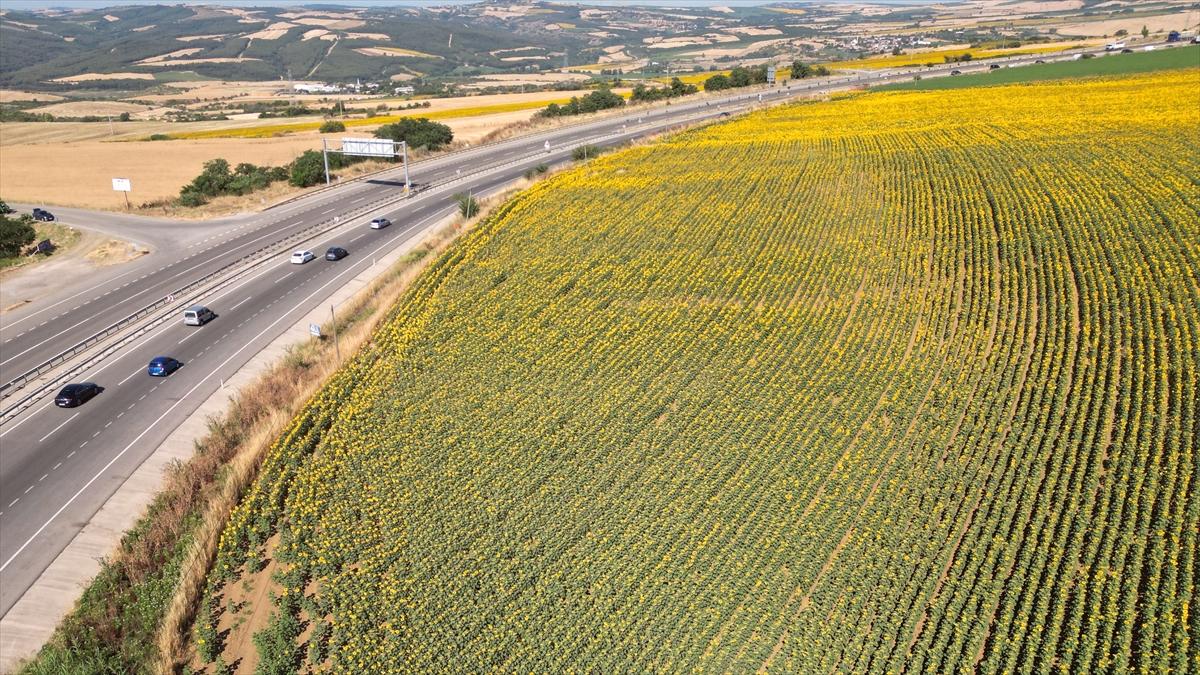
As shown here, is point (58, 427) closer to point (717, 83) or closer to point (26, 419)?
point (26, 419)

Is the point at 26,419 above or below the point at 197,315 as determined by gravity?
below

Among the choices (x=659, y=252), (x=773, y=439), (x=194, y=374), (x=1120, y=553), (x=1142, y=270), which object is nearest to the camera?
(x=1120, y=553)

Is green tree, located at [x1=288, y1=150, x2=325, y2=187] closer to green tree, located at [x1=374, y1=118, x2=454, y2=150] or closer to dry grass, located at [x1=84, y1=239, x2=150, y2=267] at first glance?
green tree, located at [x1=374, y1=118, x2=454, y2=150]

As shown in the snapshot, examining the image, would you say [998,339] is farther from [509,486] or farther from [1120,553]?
[509,486]

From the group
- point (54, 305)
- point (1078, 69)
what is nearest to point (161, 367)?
point (54, 305)

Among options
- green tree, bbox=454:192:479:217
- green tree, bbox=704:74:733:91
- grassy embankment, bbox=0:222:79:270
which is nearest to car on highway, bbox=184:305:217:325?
green tree, bbox=454:192:479:217

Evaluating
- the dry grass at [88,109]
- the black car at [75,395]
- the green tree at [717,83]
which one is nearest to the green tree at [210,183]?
the black car at [75,395]

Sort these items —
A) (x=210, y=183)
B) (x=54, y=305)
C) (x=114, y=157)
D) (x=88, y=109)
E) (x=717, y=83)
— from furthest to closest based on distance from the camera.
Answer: (x=88, y=109)
(x=717, y=83)
(x=114, y=157)
(x=210, y=183)
(x=54, y=305)

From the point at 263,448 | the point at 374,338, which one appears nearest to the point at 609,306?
the point at 374,338
